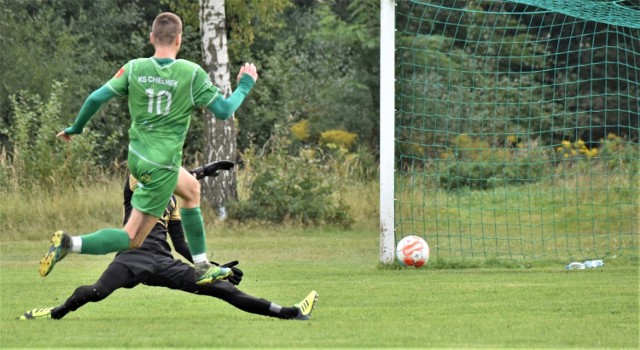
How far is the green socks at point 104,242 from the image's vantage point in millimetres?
7566

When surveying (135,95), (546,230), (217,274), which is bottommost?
(546,230)

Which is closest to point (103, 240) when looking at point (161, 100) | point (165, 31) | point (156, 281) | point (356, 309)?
point (156, 281)

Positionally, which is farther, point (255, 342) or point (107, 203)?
point (107, 203)

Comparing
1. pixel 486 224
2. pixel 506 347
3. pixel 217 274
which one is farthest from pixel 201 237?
pixel 486 224

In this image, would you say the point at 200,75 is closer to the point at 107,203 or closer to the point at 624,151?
the point at 107,203

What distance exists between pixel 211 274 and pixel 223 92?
11665mm

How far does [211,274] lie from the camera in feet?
25.8

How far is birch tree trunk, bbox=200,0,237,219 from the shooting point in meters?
19.5

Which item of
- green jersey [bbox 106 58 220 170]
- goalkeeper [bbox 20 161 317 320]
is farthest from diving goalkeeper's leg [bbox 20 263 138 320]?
green jersey [bbox 106 58 220 170]

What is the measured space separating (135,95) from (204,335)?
1641 mm

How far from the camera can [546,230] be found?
17609 millimetres

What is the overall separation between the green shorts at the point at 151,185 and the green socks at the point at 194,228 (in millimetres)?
452

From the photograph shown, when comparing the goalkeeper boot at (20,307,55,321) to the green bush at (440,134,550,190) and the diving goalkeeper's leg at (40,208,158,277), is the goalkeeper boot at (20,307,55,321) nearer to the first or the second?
the diving goalkeeper's leg at (40,208,158,277)

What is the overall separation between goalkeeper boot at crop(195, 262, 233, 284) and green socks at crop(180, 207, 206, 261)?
0.77 feet
